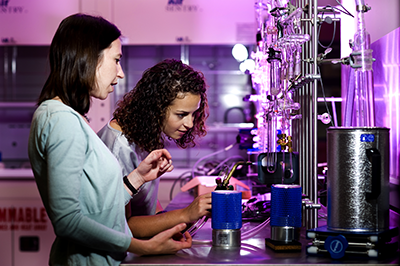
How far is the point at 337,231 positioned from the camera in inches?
33.8

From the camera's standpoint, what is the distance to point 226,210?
3.06ft

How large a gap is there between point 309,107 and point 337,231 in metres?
0.39

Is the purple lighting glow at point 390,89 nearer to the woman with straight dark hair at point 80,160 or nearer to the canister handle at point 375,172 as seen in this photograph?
the canister handle at point 375,172

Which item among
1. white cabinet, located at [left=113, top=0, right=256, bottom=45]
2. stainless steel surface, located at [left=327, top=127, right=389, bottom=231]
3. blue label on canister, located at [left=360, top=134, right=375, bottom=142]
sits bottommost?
stainless steel surface, located at [left=327, top=127, right=389, bottom=231]

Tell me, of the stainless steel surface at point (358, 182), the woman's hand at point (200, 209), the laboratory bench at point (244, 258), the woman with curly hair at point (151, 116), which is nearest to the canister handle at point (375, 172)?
the stainless steel surface at point (358, 182)

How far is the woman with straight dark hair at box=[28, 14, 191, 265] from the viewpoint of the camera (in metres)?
0.76

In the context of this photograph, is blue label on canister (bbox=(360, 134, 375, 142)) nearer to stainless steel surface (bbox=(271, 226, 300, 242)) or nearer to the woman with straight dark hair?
stainless steel surface (bbox=(271, 226, 300, 242))

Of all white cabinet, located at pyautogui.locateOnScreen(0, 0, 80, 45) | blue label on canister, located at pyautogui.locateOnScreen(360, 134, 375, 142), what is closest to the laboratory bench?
blue label on canister, located at pyautogui.locateOnScreen(360, 134, 375, 142)

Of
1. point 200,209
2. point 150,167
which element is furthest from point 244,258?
point 150,167

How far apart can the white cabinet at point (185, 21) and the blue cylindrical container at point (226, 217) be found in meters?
2.47

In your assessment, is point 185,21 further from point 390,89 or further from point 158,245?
point 158,245

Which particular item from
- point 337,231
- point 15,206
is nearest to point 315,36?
point 337,231

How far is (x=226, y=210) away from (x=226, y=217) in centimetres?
2

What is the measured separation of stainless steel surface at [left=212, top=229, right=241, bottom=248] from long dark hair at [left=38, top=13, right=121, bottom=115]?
1.44 ft
